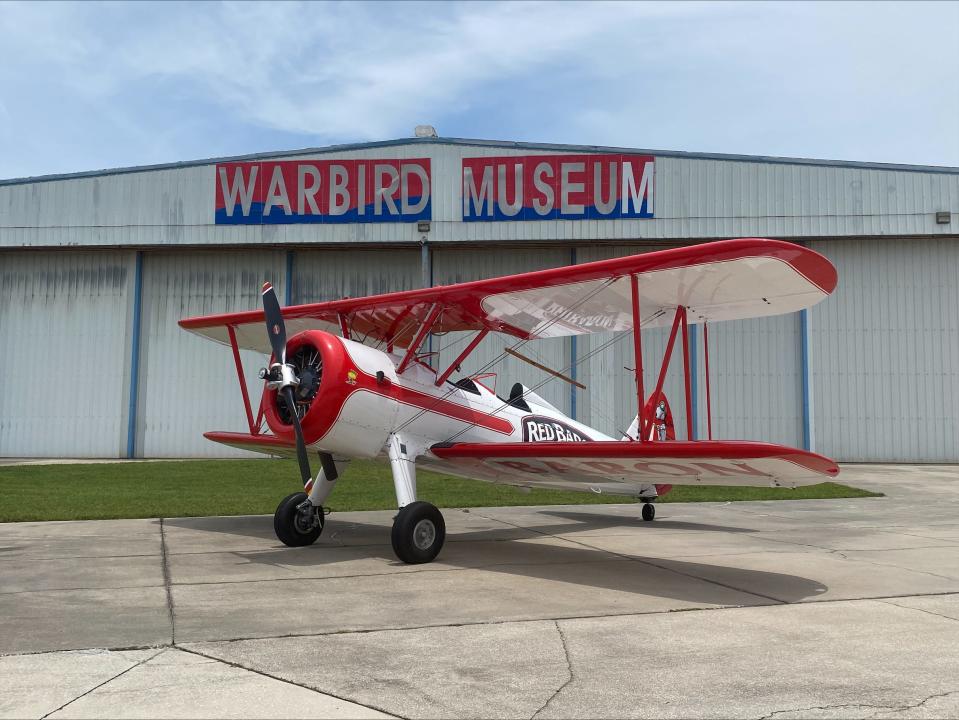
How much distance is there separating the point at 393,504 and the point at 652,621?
858 cm

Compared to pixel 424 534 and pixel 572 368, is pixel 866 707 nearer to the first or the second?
pixel 424 534

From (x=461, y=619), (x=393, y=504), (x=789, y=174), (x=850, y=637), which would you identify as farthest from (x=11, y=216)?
(x=850, y=637)

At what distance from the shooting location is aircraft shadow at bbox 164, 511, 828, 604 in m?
7.16

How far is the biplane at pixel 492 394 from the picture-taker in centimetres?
743

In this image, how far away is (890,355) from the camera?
2452cm

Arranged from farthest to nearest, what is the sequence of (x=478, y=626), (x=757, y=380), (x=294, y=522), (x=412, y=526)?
(x=757, y=380) → (x=294, y=522) → (x=412, y=526) → (x=478, y=626)

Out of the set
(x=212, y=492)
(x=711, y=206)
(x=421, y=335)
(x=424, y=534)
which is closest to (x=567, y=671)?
(x=424, y=534)

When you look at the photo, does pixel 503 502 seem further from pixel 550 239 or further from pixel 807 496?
pixel 550 239

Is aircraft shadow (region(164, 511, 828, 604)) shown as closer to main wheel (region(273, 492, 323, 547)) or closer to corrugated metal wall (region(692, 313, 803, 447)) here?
main wheel (region(273, 492, 323, 547))

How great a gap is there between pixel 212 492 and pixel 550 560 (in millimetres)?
8875

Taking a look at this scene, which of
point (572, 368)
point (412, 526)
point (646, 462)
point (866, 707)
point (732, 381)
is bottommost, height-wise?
point (866, 707)

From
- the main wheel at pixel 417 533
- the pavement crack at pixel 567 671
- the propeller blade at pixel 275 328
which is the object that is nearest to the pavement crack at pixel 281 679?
the pavement crack at pixel 567 671

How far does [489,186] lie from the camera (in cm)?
2444

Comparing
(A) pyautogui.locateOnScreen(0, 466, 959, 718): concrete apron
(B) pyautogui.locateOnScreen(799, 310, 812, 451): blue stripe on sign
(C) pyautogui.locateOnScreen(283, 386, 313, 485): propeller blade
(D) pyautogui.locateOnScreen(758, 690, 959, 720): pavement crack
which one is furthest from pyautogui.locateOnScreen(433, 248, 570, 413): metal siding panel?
(D) pyautogui.locateOnScreen(758, 690, 959, 720): pavement crack
